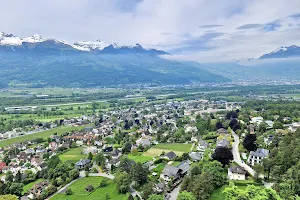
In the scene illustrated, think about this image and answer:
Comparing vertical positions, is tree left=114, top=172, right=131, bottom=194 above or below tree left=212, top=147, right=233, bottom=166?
below

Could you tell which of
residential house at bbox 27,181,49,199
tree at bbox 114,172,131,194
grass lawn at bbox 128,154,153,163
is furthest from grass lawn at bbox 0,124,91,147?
tree at bbox 114,172,131,194

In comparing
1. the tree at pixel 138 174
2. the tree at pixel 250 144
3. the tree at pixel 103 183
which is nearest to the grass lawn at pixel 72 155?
the tree at pixel 103 183

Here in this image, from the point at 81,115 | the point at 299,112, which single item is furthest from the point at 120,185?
the point at 81,115

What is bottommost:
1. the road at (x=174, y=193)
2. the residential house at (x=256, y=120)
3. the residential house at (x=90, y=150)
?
the residential house at (x=90, y=150)

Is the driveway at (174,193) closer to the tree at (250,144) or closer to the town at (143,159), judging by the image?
the town at (143,159)

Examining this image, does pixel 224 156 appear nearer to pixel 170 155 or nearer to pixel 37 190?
pixel 170 155

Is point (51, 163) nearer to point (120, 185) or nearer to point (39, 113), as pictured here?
point (120, 185)

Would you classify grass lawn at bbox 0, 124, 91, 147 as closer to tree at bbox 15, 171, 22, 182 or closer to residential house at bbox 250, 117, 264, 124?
tree at bbox 15, 171, 22, 182
